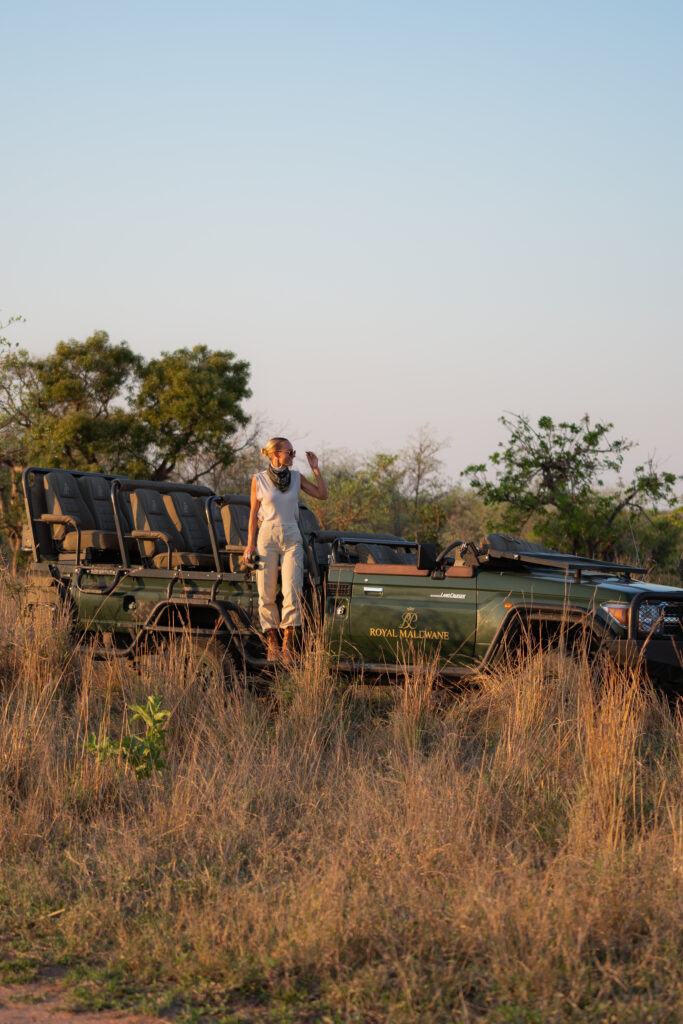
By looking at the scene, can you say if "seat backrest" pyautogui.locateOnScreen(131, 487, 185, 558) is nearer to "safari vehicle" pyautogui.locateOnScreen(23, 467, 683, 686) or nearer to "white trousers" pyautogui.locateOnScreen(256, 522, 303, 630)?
"safari vehicle" pyautogui.locateOnScreen(23, 467, 683, 686)

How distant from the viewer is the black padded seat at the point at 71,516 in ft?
31.1

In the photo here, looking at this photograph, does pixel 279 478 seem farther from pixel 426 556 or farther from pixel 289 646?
pixel 426 556

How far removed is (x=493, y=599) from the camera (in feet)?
23.7

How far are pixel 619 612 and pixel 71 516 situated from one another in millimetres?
5082

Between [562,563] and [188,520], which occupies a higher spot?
[188,520]

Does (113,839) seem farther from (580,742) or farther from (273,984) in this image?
(580,742)

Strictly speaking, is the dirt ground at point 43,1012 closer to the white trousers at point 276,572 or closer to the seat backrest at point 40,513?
the white trousers at point 276,572

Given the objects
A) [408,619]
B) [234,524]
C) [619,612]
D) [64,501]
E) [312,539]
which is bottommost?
[408,619]

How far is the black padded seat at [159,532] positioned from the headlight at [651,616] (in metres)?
3.70

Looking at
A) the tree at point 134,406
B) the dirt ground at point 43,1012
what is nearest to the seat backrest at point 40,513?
the dirt ground at point 43,1012

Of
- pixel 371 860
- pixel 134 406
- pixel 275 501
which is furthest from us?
pixel 134 406

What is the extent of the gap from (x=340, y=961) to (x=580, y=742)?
92.8 inches

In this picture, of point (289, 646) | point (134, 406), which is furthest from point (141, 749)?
point (134, 406)

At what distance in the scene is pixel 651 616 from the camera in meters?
6.96
